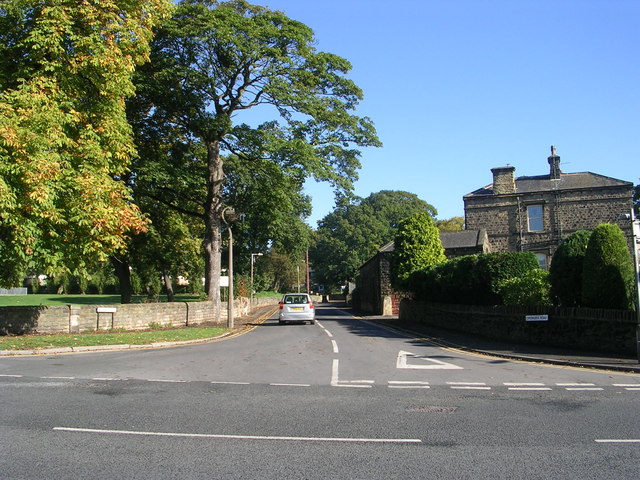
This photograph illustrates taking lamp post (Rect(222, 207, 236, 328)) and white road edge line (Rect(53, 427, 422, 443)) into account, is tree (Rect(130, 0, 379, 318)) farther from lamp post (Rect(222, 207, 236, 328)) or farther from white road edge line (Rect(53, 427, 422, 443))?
white road edge line (Rect(53, 427, 422, 443))

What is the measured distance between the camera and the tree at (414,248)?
31.8 meters

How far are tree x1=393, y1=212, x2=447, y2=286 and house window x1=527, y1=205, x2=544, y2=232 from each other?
14.5 m

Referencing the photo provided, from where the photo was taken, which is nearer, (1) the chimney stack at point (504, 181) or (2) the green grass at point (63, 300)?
(1) the chimney stack at point (504, 181)

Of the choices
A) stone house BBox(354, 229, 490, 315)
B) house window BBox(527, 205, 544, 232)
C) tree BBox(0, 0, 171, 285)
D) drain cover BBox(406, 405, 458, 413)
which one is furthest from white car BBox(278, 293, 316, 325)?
house window BBox(527, 205, 544, 232)

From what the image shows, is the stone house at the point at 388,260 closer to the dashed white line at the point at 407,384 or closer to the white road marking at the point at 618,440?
the dashed white line at the point at 407,384

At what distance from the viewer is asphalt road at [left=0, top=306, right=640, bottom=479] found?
540 centimetres

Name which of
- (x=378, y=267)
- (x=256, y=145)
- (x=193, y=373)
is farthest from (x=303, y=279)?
(x=193, y=373)

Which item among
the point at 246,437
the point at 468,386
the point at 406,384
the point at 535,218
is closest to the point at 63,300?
the point at 535,218

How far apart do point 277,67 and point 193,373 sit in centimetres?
2026

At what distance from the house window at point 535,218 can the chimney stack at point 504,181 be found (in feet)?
6.79

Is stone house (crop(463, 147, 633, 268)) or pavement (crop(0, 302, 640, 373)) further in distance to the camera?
stone house (crop(463, 147, 633, 268))

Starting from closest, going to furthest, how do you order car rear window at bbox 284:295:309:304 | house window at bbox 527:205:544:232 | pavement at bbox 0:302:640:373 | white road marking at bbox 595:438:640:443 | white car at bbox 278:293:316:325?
white road marking at bbox 595:438:640:443, pavement at bbox 0:302:640:373, white car at bbox 278:293:316:325, car rear window at bbox 284:295:309:304, house window at bbox 527:205:544:232

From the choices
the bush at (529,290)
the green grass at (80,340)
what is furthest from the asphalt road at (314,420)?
the bush at (529,290)

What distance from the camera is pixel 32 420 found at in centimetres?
715
